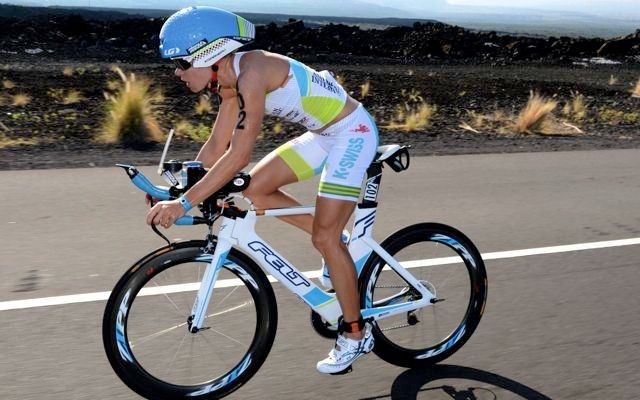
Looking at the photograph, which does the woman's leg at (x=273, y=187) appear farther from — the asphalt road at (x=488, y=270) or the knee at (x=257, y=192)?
the asphalt road at (x=488, y=270)

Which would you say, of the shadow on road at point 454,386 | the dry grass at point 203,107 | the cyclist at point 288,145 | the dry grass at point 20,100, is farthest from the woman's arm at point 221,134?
the dry grass at point 20,100

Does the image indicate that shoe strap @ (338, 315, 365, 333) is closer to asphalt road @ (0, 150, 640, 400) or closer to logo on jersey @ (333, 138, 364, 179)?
asphalt road @ (0, 150, 640, 400)

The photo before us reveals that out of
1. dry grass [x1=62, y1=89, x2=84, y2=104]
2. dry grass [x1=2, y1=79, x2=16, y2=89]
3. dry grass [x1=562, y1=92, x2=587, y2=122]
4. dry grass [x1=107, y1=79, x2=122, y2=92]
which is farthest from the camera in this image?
dry grass [x1=107, y1=79, x2=122, y2=92]

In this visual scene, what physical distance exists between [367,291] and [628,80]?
95.5 ft

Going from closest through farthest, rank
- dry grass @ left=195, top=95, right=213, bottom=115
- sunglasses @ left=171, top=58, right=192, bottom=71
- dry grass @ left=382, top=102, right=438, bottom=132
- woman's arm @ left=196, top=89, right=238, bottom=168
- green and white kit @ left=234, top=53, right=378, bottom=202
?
sunglasses @ left=171, top=58, right=192, bottom=71 → green and white kit @ left=234, top=53, right=378, bottom=202 → woman's arm @ left=196, top=89, right=238, bottom=168 → dry grass @ left=382, top=102, right=438, bottom=132 → dry grass @ left=195, top=95, right=213, bottom=115

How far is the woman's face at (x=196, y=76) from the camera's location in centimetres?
393

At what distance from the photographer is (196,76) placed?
156 inches

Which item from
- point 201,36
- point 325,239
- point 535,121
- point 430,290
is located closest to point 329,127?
point 325,239

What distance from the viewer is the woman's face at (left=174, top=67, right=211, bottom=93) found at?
393 centimetres

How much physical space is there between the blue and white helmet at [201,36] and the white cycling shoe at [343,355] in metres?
1.54

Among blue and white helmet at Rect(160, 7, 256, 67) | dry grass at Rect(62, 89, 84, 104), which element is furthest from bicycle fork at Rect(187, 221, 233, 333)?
dry grass at Rect(62, 89, 84, 104)

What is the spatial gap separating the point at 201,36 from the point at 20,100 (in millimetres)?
13156

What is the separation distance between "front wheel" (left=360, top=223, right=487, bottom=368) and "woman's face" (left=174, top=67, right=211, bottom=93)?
1.26 m

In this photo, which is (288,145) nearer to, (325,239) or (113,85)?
(325,239)
